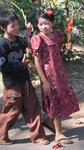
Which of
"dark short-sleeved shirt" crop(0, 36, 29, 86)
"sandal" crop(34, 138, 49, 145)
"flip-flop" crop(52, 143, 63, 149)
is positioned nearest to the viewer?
"dark short-sleeved shirt" crop(0, 36, 29, 86)

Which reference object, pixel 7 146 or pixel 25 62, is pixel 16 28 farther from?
pixel 7 146

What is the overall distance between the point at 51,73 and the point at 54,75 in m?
0.04

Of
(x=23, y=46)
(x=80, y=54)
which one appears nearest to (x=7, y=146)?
(x=23, y=46)

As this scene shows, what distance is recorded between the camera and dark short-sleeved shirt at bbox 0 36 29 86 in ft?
16.9

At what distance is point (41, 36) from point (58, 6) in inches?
125

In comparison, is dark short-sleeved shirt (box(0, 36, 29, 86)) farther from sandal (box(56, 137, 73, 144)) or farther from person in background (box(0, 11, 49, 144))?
sandal (box(56, 137, 73, 144))

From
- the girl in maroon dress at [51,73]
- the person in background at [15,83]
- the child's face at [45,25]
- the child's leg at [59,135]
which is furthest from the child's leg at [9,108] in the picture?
the child's face at [45,25]

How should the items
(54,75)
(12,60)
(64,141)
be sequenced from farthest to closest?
(64,141), (54,75), (12,60)

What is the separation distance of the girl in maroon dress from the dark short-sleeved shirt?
16 centimetres

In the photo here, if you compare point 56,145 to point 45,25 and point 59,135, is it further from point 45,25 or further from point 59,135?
point 45,25

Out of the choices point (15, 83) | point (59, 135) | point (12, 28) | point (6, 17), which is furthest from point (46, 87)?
point (6, 17)

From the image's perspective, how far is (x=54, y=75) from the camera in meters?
5.26

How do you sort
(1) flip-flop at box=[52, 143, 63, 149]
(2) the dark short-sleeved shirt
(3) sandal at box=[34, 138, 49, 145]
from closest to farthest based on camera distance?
(2) the dark short-sleeved shirt → (1) flip-flop at box=[52, 143, 63, 149] → (3) sandal at box=[34, 138, 49, 145]

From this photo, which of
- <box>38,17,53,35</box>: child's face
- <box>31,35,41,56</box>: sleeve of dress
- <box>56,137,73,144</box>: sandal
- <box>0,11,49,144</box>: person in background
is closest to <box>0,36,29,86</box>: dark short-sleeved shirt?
<box>0,11,49,144</box>: person in background
